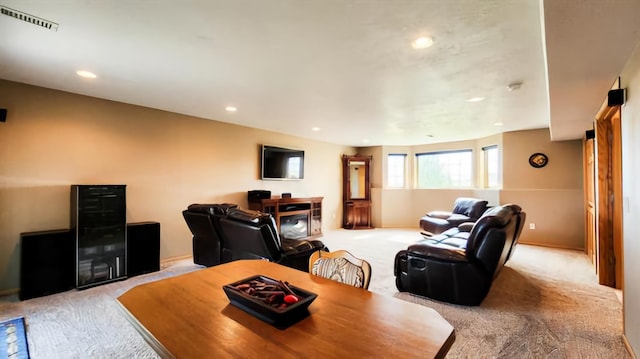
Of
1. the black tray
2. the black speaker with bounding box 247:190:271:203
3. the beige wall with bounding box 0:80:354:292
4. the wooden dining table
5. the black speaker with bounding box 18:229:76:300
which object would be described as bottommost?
the black speaker with bounding box 18:229:76:300

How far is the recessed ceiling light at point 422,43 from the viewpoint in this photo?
7.04 feet

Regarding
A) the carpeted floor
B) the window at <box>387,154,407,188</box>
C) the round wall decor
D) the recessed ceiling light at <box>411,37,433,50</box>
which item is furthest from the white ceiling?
the window at <box>387,154,407,188</box>

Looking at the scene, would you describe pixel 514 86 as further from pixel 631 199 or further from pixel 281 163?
pixel 281 163

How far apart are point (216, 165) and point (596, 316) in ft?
17.5

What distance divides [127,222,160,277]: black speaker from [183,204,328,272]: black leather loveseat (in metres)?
0.50

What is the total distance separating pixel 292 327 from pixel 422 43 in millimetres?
2215

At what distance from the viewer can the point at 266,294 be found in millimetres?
1270

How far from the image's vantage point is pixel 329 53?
240 cm

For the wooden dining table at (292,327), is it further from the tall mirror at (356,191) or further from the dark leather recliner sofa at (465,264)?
the tall mirror at (356,191)

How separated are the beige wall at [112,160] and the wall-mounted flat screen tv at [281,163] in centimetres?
19

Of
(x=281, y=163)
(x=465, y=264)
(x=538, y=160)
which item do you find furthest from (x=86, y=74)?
(x=538, y=160)

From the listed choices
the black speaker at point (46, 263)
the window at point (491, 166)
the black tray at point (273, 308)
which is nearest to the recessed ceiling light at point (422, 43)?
the black tray at point (273, 308)

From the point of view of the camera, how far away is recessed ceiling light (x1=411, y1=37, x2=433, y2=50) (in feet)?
7.04

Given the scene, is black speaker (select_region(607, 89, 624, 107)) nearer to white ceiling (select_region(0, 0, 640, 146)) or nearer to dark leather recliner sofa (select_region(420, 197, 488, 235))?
white ceiling (select_region(0, 0, 640, 146))
